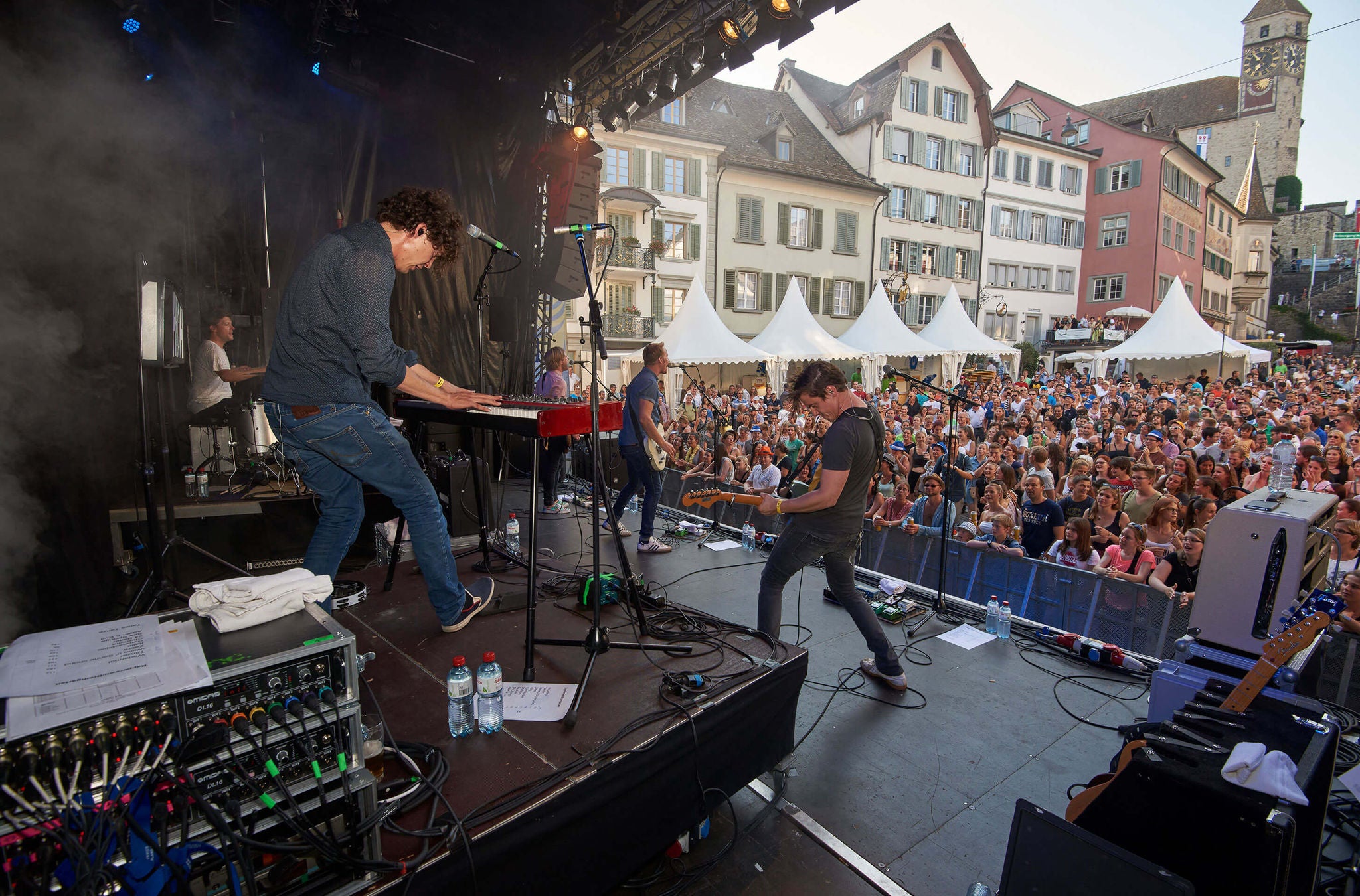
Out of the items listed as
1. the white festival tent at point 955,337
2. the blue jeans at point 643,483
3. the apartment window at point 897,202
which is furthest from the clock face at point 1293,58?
the blue jeans at point 643,483

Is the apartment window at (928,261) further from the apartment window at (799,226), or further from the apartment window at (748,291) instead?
the apartment window at (748,291)

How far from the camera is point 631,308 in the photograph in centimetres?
2223

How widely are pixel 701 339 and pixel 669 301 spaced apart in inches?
341

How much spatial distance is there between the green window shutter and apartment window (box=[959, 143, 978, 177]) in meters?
15.5

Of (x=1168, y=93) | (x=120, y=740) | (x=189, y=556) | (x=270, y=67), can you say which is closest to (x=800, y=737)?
(x=120, y=740)

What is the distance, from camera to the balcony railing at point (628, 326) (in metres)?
21.9

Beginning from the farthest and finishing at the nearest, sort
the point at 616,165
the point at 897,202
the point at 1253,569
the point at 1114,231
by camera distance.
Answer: the point at 1114,231
the point at 897,202
the point at 616,165
the point at 1253,569

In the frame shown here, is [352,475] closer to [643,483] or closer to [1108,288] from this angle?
[643,483]

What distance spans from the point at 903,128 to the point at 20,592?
30298mm

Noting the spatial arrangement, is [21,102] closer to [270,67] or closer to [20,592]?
[270,67]

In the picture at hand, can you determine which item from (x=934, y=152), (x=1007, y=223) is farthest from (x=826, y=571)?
(x=1007, y=223)

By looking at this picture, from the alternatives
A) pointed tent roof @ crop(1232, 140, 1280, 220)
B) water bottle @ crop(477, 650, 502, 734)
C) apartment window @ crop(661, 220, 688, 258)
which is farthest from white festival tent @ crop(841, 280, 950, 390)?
pointed tent roof @ crop(1232, 140, 1280, 220)

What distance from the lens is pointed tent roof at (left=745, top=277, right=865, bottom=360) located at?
16547 millimetres

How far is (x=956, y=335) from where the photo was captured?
18.7 meters
